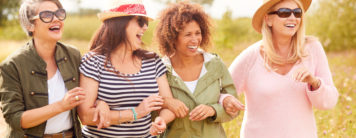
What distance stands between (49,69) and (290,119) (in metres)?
2.05

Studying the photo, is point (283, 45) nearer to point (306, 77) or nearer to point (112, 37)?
point (306, 77)

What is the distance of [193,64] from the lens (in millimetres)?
3340

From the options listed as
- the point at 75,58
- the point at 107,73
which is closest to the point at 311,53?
the point at 107,73

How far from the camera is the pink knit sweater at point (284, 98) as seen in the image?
3398 millimetres

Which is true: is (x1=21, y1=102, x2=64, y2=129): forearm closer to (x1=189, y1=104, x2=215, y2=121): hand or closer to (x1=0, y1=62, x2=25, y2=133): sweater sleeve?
(x1=0, y1=62, x2=25, y2=133): sweater sleeve

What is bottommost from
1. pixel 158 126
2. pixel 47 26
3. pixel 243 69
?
pixel 158 126

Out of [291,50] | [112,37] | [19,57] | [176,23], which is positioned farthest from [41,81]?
[291,50]

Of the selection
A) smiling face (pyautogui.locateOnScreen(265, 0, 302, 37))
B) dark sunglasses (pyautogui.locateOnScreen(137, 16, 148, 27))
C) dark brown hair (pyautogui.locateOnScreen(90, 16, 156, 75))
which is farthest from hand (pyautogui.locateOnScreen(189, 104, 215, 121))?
smiling face (pyautogui.locateOnScreen(265, 0, 302, 37))

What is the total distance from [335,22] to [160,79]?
1622 centimetres

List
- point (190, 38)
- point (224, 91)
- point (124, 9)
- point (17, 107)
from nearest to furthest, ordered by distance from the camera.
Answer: point (17, 107) → point (124, 9) → point (190, 38) → point (224, 91)

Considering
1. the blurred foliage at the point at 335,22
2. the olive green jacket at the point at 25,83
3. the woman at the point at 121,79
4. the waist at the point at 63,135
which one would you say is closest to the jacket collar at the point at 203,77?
the woman at the point at 121,79

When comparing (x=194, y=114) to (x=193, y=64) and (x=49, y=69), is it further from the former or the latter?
(x=49, y=69)

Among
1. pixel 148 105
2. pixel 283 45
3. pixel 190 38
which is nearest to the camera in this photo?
pixel 148 105

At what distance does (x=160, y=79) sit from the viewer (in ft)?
10.1
